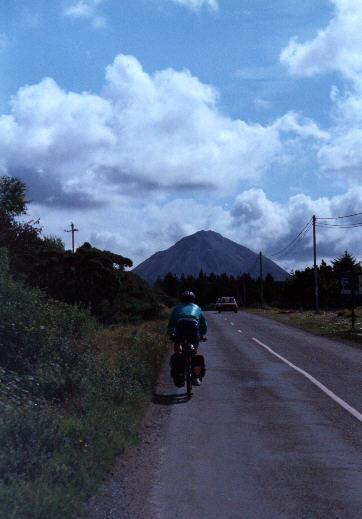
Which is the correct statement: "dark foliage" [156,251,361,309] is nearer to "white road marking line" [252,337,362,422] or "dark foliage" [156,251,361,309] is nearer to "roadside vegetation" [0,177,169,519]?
"white road marking line" [252,337,362,422]

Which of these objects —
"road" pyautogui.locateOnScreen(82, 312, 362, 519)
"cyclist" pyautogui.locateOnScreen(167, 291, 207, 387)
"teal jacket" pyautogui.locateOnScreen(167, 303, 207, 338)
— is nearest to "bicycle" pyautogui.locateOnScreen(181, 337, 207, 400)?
"cyclist" pyautogui.locateOnScreen(167, 291, 207, 387)

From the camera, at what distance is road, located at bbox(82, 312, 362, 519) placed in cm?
487

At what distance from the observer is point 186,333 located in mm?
10977

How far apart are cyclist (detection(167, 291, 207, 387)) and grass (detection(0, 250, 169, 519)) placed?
0.70 meters

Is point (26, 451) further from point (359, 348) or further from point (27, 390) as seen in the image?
point (359, 348)

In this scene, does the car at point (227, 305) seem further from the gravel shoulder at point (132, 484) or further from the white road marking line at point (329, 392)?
the gravel shoulder at point (132, 484)

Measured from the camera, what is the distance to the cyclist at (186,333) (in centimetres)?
1077

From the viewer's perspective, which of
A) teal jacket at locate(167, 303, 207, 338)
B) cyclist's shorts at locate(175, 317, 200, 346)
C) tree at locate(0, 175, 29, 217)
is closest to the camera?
cyclist's shorts at locate(175, 317, 200, 346)

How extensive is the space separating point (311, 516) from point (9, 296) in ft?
27.9

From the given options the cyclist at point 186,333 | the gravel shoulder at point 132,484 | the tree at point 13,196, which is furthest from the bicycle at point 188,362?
the tree at point 13,196

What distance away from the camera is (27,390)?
349 inches

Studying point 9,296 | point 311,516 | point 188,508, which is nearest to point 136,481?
point 188,508

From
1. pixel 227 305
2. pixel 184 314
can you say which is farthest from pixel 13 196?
pixel 227 305

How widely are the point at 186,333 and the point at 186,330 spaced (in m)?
0.06
